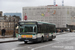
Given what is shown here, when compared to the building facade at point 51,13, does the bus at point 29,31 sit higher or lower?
lower

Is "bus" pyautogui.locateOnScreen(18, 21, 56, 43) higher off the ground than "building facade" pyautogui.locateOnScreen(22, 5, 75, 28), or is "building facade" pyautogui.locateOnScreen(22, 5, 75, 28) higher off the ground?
"building facade" pyautogui.locateOnScreen(22, 5, 75, 28)

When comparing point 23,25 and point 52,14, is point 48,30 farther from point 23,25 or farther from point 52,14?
point 52,14

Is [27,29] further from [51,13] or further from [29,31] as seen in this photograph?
[51,13]

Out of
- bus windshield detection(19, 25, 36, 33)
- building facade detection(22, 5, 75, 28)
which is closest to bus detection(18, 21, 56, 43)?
bus windshield detection(19, 25, 36, 33)

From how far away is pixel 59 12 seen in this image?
5640 inches

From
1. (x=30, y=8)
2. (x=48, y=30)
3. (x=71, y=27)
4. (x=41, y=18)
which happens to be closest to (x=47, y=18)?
(x=41, y=18)

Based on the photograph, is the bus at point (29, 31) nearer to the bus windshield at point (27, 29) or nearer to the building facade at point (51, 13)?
the bus windshield at point (27, 29)

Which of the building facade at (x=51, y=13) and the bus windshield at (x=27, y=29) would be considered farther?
the building facade at (x=51, y=13)

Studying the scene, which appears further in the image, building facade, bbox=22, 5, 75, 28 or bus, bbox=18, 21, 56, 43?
building facade, bbox=22, 5, 75, 28

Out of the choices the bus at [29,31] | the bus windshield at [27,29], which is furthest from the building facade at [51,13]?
the bus windshield at [27,29]

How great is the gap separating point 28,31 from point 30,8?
120184 mm

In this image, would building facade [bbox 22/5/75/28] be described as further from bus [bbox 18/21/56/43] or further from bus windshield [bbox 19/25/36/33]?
bus windshield [bbox 19/25/36/33]

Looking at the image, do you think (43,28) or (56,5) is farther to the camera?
(56,5)

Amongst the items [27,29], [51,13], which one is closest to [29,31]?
[27,29]
